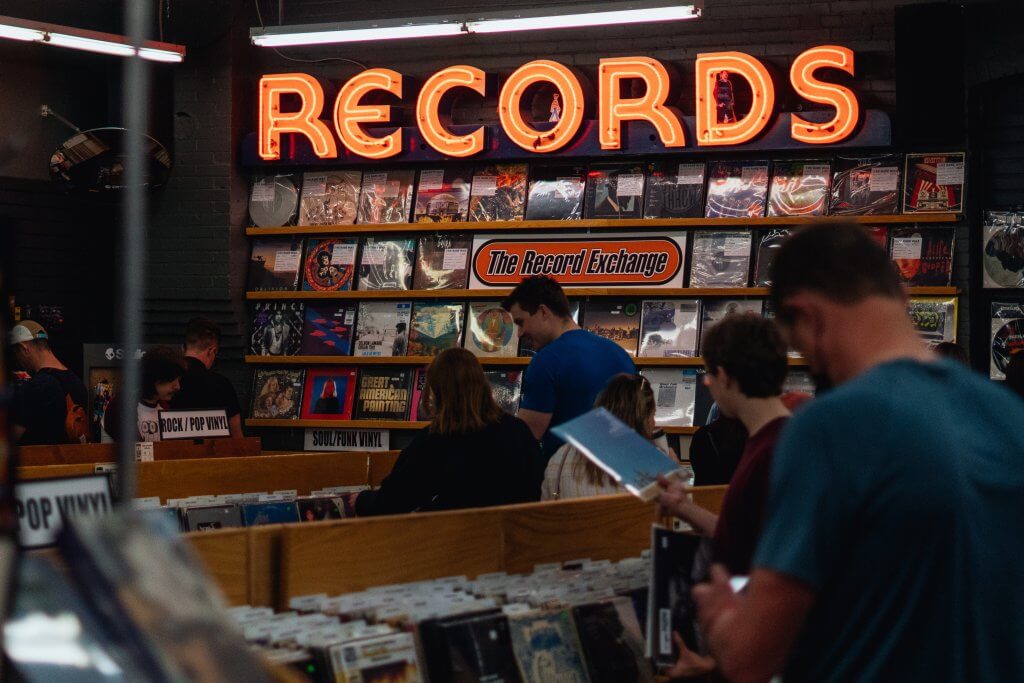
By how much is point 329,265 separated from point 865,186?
333cm

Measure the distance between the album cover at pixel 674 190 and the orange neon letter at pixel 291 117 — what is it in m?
2.00

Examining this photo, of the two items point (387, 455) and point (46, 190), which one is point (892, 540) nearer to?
point (387, 455)

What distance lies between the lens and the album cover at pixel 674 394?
23.3 ft

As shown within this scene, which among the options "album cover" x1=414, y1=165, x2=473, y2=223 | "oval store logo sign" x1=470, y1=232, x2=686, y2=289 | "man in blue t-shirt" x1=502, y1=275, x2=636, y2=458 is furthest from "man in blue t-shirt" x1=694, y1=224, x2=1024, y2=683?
"album cover" x1=414, y1=165, x2=473, y2=223

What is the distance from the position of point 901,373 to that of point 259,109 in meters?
6.92

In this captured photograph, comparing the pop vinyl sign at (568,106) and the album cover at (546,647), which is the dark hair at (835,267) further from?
the pop vinyl sign at (568,106)

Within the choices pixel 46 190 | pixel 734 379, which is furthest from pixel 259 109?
pixel 734 379

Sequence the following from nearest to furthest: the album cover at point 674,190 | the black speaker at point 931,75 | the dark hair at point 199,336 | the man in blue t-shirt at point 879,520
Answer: the man in blue t-shirt at point 879,520
the dark hair at point 199,336
the black speaker at point 931,75
the album cover at point 674,190

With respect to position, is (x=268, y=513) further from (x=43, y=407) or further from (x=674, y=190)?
(x=674, y=190)

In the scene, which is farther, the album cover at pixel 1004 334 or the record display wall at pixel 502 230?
the record display wall at pixel 502 230

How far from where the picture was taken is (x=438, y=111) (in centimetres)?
761

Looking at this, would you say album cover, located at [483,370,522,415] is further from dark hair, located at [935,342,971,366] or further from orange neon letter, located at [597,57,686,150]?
dark hair, located at [935,342,971,366]

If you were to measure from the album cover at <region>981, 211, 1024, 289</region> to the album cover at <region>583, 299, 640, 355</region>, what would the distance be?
6.40 ft

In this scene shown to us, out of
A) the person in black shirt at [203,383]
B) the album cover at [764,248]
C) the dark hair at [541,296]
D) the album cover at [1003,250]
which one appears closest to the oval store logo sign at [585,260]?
the album cover at [764,248]
